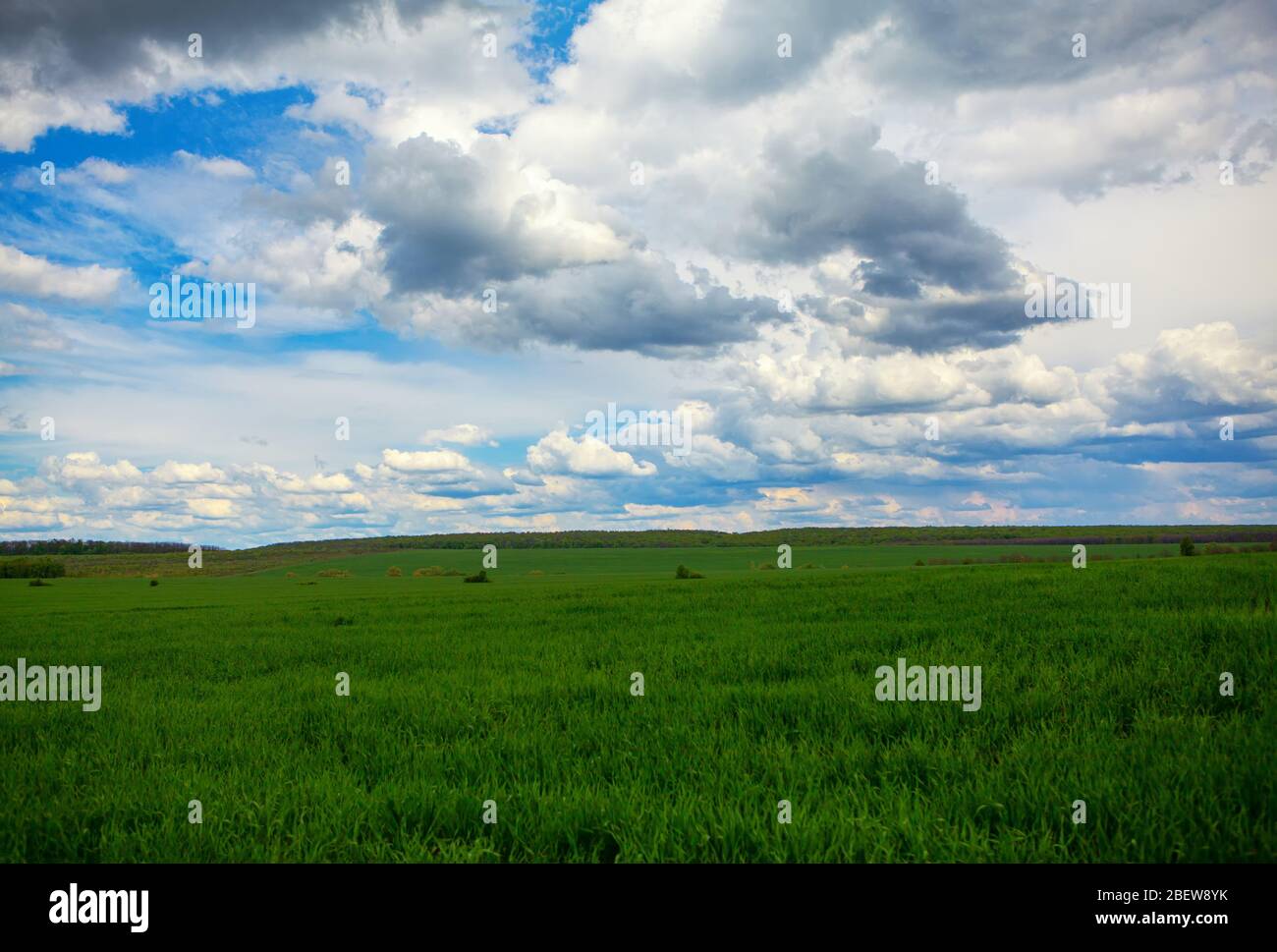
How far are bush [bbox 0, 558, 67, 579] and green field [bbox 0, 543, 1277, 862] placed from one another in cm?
9762

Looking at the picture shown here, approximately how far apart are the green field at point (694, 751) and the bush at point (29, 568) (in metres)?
97.6

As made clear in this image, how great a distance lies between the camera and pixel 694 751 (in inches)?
253

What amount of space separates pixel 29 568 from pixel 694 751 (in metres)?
114

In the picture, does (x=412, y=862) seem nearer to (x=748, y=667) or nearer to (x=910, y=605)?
(x=748, y=667)

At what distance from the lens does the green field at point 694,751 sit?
4.64m

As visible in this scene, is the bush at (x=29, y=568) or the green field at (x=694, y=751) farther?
the bush at (x=29, y=568)

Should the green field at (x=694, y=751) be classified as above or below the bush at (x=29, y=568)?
above

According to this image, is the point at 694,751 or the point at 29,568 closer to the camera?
the point at 694,751

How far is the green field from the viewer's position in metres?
4.64

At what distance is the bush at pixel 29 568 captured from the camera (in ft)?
282
